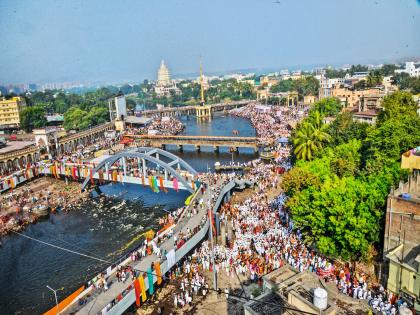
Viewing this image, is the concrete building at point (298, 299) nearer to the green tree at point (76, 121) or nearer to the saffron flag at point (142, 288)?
the saffron flag at point (142, 288)

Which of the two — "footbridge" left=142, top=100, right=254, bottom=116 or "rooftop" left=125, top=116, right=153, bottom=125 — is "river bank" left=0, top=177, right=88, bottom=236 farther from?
"footbridge" left=142, top=100, right=254, bottom=116

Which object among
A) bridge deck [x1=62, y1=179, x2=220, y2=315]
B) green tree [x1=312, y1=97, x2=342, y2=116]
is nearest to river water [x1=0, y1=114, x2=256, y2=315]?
bridge deck [x1=62, y1=179, x2=220, y2=315]

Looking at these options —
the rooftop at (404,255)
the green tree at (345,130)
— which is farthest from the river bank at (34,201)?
the rooftop at (404,255)

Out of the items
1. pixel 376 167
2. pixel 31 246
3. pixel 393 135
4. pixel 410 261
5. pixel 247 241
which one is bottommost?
pixel 31 246

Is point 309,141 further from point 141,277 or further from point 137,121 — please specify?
point 137,121

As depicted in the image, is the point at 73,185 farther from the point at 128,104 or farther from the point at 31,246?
the point at 128,104

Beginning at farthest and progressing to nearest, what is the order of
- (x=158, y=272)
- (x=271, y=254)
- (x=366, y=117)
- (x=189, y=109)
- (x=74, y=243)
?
(x=189, y=109) → (x=366, y=117) → (x=74, y=243) → (x=271, y=254) → (x=158, y=272)

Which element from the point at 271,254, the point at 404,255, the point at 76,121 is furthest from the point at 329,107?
the point at 76,121

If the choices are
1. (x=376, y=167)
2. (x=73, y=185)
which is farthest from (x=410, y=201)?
(x=73, y=185)
